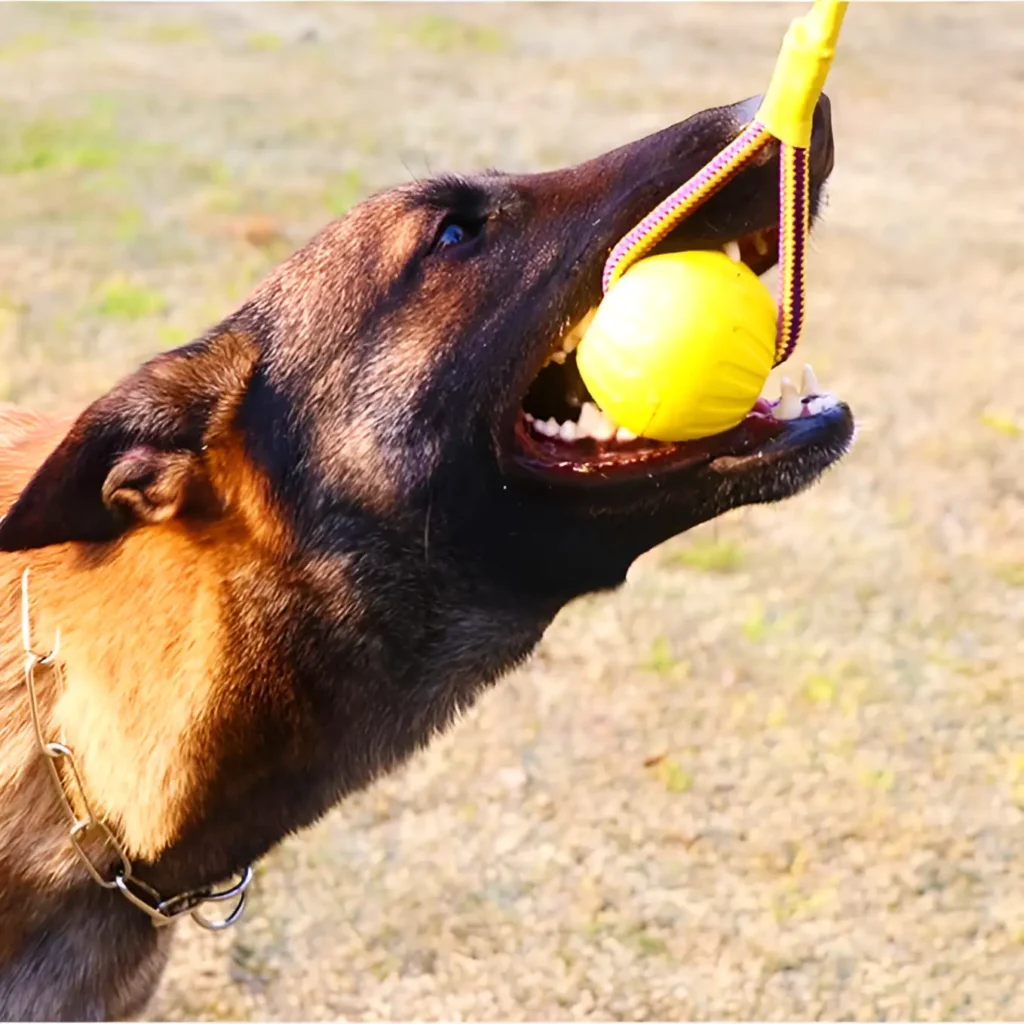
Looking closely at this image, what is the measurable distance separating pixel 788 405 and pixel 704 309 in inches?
10.5

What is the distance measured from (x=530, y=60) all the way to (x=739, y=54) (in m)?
1.66

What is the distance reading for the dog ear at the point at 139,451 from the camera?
185 centimetres

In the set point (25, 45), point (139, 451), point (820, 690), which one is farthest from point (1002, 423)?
point (25, 45)

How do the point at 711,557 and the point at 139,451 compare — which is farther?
the point at 711,557

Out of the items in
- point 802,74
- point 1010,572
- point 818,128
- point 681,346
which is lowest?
point 1010,572

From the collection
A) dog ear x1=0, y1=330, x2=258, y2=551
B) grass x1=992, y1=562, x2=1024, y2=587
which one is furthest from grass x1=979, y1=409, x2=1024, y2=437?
dog ear x1=0, y1=330, x2=258, y2=551

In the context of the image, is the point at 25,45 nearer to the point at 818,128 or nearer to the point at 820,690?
the point at 820,690

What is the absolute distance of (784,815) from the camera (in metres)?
3.37

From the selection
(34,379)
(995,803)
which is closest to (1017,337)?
(995,803)

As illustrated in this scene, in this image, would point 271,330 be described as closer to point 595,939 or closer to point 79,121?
point 595,939

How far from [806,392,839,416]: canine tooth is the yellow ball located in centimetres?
13

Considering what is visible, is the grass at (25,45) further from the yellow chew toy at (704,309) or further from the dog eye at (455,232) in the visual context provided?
the yellow chew toy at (704,309)

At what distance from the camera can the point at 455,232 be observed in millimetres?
2078

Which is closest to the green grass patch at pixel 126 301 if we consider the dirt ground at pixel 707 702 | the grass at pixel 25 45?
the dirt ground at pixel 707 702
